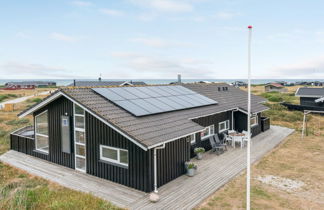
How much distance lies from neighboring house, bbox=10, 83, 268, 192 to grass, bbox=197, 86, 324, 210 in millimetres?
2880

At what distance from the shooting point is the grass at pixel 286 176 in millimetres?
10180

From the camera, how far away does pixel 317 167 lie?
1455 cm

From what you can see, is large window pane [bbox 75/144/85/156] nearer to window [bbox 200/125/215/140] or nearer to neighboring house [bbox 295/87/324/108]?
window [bbox 200/125/215/140]

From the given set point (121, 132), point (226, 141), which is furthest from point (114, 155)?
point (226, 141)

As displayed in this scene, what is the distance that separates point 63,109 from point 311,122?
2726cm

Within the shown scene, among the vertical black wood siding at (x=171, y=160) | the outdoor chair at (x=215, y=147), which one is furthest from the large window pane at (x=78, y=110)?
the outdoor chair at (x=215, y=147)

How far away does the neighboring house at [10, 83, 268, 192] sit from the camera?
11.2 metres

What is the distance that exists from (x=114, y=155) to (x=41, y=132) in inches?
249

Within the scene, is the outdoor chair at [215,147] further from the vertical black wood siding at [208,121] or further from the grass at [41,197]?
the grass at [41,197]

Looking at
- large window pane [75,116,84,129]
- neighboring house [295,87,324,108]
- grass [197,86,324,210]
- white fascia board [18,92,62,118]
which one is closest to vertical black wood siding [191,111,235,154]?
grass [197,86,324,210]

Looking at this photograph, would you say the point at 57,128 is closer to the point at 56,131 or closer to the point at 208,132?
the point at 56,131

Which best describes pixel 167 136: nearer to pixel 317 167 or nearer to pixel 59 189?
pixel 59 189

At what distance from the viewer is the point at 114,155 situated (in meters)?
12.1

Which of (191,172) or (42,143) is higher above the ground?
(42,143)
